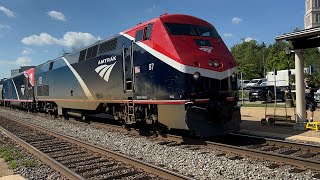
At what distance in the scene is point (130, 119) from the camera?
12.1 metres

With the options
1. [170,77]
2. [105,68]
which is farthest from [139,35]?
[105,68]

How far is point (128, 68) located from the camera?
11938mm

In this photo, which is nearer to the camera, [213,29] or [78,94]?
[213,29]

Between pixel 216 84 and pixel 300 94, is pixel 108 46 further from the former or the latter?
pixel 300 94

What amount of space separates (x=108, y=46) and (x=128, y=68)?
7.06 ft

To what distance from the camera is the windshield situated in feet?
34.7

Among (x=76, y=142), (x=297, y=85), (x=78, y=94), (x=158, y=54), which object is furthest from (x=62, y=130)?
(x=297, y=85)

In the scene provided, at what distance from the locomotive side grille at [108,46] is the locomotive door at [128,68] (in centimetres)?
93

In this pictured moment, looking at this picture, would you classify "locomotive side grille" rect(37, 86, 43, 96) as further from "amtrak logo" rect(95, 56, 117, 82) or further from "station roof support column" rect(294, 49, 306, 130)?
"station roof support column" rect(294, 49, 306, 130)

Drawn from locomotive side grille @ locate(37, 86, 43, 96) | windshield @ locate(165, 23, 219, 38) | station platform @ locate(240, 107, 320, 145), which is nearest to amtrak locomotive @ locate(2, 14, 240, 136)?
windshield @ locate(165, 23, 219, 38)

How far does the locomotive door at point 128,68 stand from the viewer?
38.5 ft

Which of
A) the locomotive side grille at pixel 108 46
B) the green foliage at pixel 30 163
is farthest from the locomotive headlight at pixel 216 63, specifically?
the green foliage at pixel 30 163

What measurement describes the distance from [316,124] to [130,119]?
247 inches

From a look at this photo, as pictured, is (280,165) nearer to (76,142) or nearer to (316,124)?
(316,124)
